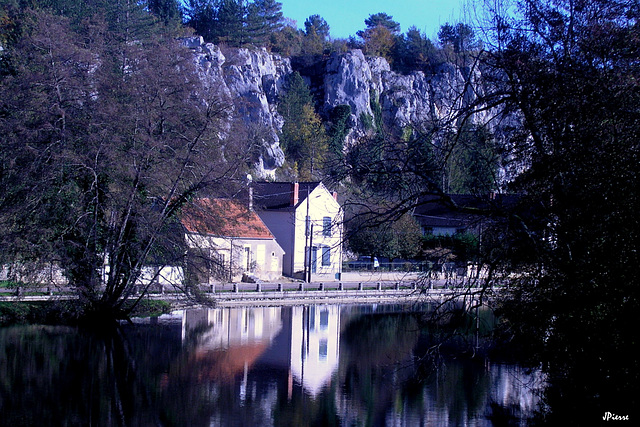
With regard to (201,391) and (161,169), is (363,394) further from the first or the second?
(161,169)

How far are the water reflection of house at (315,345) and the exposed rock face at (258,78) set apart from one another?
122 feet

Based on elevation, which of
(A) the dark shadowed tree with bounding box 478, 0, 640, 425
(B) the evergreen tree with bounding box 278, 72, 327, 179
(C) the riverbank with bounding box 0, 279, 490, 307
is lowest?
(C) the riverbank with bounding box 0, 279, 490, 307

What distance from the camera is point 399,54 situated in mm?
102188

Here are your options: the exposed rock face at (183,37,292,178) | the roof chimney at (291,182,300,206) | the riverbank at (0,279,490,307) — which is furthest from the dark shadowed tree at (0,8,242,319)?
the exposed rock face at (183,37,292,178)

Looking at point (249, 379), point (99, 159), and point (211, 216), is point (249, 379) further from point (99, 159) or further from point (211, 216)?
point (99, 159)

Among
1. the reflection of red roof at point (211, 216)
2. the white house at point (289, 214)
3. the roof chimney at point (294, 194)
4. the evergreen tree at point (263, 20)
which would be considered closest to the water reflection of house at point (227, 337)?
the reflection of red roof at point (211, 216)

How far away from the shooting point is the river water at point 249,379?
1334 cm

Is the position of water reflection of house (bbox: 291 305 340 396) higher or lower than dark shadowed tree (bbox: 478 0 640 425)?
lower

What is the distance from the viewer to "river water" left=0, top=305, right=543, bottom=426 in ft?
43.8

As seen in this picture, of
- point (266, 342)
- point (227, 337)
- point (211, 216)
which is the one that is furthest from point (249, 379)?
point (211, 216)

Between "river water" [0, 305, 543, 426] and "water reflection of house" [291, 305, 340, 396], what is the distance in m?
0.06

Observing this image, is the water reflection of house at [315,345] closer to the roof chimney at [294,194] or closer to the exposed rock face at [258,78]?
the roof chimney at [294,194]

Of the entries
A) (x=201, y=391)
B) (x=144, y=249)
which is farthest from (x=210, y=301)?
(x=201, y=391)

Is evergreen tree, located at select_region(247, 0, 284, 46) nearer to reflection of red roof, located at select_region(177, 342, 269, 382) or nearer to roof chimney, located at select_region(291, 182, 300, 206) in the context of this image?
roof chimney, located at select_region(291, 182, 300, 206)
